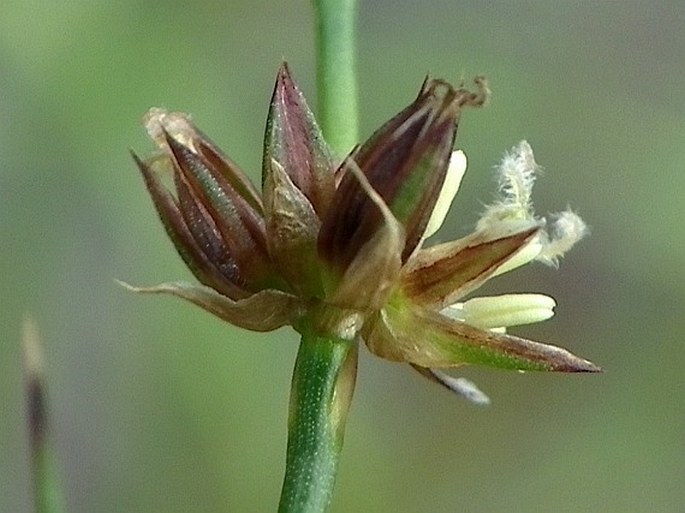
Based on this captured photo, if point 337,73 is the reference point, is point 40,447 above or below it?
below

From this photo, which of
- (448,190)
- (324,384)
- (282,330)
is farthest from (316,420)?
(282,330)

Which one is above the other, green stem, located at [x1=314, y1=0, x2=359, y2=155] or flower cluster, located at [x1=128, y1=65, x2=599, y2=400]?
green stem, located at [x1=314, y1=0, x2=359, y2=155]

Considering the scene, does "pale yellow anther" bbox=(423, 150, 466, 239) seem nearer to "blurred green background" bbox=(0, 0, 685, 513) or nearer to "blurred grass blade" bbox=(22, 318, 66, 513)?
"blurred grass blade" bbox=(22, 318, 66, 513)

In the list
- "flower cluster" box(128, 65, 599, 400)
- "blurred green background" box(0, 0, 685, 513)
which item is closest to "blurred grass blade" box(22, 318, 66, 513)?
"flower cluster" box(128, 65, 599, 400)

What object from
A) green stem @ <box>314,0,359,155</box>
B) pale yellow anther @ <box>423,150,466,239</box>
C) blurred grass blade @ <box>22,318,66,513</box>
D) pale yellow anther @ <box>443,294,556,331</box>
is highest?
green stem @ <box>314,0,359,155</box>

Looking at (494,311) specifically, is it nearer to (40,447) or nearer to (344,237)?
(344,237)

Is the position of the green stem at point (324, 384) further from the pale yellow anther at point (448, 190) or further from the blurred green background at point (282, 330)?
the blurred green background at point (282, 330)

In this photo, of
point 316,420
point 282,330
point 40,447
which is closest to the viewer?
point 316,420

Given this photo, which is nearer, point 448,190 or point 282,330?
point 448,190
